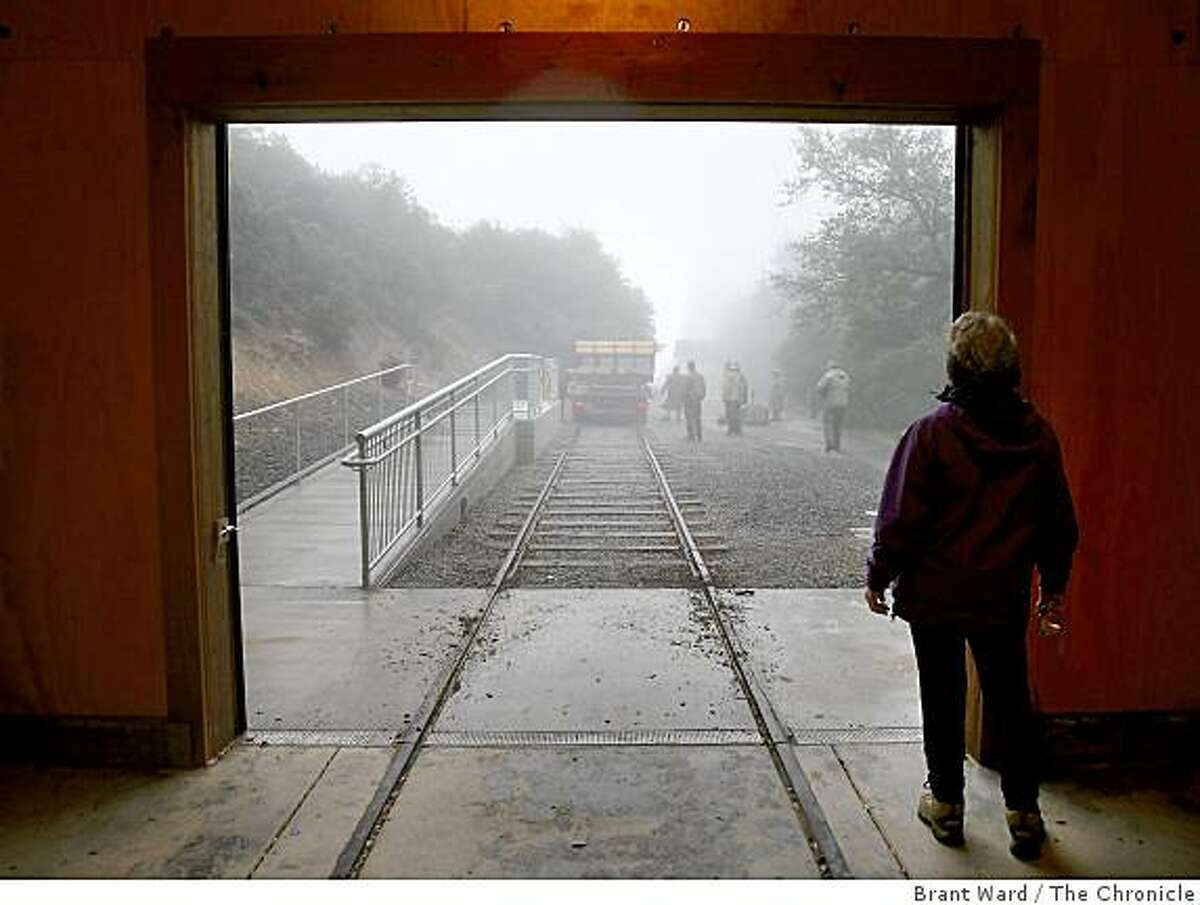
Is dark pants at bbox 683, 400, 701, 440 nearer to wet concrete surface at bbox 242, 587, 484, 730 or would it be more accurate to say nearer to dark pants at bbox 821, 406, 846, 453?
dark pants at bbox 821, 406, 846, 453

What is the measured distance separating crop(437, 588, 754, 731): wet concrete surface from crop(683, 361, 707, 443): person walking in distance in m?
12.7

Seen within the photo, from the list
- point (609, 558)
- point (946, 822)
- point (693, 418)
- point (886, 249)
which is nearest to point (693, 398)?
point (693, 418)

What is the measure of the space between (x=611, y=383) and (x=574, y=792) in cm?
2149

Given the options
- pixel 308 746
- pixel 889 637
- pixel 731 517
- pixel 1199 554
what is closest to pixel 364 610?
pixel 308 746

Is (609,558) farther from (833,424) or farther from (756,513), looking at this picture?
(833,424)

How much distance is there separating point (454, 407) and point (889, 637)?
5.72 meters

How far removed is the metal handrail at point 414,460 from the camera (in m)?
7.03

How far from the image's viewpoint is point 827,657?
16.6 feet

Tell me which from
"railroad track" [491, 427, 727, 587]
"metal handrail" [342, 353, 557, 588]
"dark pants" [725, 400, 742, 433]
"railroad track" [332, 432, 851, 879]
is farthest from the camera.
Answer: "dark pants" [725, 400, 742, 433]

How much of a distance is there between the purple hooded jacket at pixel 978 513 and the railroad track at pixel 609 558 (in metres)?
0.86

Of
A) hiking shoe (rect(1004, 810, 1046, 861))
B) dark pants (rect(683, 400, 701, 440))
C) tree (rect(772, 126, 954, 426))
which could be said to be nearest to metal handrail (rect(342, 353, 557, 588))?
hiking shoe (rect(1004, 810, 1046, 861))

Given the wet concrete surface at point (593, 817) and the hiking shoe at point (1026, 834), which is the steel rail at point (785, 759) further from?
the hiking shoe at point (1026, 834)

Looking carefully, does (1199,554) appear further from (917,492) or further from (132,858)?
(132,858)

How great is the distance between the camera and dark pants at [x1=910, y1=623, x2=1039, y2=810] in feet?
9.34
